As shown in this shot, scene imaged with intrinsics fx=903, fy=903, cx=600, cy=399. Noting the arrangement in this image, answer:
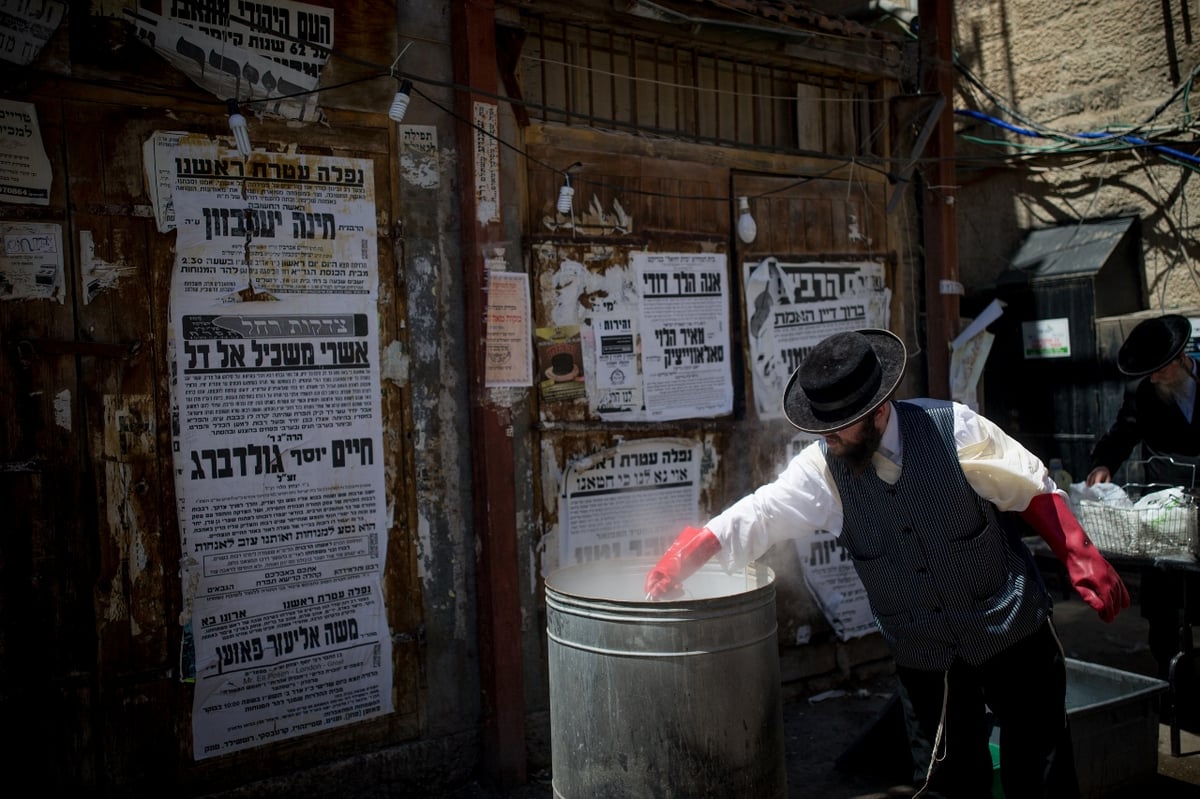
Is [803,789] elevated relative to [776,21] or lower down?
lower down

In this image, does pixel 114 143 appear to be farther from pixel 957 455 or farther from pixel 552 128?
pixel 957 455

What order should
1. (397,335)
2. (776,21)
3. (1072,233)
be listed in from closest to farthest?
(397,335) → (776,21) → (1072,233)

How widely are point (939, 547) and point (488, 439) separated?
2170mm

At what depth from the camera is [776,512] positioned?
3.34m

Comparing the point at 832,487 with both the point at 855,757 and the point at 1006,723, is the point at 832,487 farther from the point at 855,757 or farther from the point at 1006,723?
the point at 855,757

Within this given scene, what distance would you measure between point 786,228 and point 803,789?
10.6ft

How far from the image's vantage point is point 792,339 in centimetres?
566

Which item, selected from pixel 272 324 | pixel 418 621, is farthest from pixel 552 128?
pixel 418 621

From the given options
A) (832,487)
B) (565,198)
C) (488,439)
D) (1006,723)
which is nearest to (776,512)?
(832,487)

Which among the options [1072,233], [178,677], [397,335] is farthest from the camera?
[1072,233]

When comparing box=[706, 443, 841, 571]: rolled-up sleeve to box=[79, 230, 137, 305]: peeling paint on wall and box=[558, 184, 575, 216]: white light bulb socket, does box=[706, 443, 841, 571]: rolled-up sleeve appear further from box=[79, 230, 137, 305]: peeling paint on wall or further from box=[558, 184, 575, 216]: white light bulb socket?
box=[79, 230, 137, 305]: peeling paint on wall

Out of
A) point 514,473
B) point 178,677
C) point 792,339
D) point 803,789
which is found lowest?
point 803,789

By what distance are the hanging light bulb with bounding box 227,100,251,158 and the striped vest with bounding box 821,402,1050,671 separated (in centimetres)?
269

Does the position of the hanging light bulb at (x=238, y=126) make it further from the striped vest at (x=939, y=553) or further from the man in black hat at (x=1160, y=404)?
the man in black hat at (x=1160, y=404)
